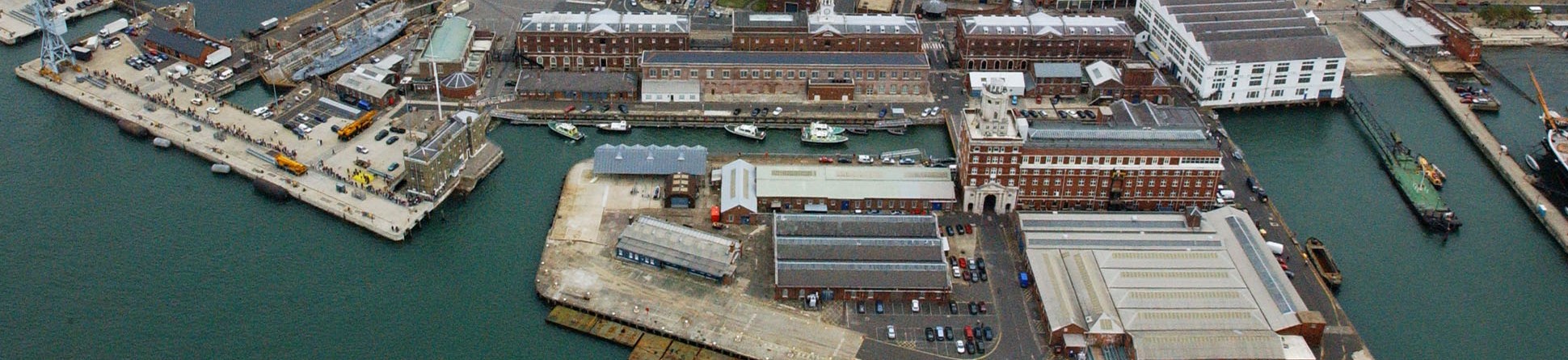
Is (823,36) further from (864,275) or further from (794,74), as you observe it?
(864,275)

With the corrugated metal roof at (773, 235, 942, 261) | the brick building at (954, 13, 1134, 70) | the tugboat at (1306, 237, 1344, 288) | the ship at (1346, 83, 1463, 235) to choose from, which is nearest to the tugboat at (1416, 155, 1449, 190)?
the ship at (1346, 83, 1463, 235)

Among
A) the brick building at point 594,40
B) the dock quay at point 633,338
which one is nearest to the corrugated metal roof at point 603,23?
the brick building at point 594,40

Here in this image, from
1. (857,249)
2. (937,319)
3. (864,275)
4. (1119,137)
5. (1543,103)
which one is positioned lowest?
(937,319)

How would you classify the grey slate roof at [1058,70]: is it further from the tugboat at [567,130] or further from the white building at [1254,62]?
the tugboat at [567,130]

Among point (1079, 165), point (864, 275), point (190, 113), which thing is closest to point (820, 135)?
point (1079, 165)

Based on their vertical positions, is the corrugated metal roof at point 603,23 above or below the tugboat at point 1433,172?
above

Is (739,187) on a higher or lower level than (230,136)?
lower
